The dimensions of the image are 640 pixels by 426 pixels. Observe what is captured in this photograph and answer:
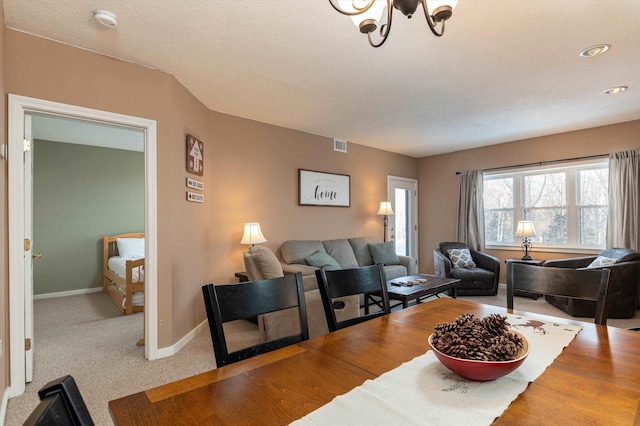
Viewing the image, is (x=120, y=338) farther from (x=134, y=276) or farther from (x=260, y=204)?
(x=260, y=204)

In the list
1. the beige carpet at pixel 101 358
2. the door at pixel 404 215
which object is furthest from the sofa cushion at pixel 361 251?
the beige carpet at pixel 101 358

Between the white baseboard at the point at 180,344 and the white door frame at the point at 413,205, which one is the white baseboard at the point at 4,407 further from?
the white door frame at the point at 413,205

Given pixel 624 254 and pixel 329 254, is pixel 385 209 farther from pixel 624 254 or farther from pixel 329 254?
pixel 624 254

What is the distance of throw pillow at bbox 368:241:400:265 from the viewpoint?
507cm

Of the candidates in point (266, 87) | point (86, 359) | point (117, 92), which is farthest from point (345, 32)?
point (86, 359)

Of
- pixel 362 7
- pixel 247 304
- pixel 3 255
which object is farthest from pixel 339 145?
pixel 247 304

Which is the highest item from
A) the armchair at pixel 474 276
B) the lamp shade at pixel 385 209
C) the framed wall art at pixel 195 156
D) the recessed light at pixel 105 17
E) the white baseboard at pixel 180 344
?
the recessed light at pixel 105 17

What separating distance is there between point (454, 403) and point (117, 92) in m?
3.09

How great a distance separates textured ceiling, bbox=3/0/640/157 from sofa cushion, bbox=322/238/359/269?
184 cm

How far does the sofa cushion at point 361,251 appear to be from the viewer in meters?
5.14

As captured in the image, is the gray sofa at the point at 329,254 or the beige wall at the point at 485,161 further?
the beige wall at the point at 485,161

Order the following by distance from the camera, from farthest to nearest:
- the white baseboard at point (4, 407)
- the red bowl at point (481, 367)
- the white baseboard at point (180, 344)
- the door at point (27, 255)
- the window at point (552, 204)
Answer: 1. the window at point (552, 204)
2. the white baseboard at point (180, 344)
3. the door at point (27, 255)
4. the white baseboard at point (4, 407)
5. the red bowl at point (481, 367)

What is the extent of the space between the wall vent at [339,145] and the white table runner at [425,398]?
175 inches

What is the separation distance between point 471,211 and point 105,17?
5.63 meters
